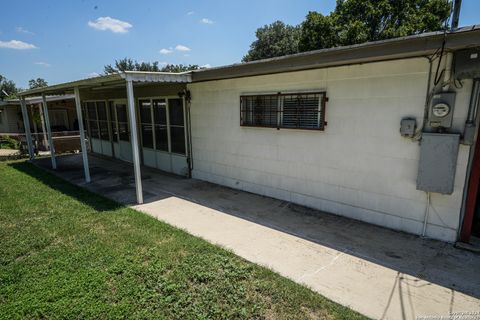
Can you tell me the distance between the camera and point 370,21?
56.7 feet

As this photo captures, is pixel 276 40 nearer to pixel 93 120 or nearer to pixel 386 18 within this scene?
pixel 386 18

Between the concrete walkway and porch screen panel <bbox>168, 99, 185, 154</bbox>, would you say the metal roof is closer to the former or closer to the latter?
porch screen panel <bbox>168, 99, 185, 154</bbox>

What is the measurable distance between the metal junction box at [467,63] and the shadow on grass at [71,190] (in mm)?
5742

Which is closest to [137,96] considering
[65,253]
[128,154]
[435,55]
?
[128,154]

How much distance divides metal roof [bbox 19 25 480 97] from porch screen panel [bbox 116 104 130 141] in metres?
3.50

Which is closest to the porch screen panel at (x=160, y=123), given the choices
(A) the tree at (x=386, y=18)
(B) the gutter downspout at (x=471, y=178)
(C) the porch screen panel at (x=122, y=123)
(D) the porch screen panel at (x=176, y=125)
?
(D) the porch screen panel at (x=176, y=125)

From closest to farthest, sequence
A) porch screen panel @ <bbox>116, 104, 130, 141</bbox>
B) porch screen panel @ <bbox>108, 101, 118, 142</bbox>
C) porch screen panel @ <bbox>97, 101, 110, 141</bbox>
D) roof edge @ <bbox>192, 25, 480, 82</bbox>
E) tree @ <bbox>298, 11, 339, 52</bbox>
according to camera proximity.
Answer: roof edge @ <bbox>192, 25, 480, 82</bbox> < porch screen panel @ <bbox>116, 104, 130, 141</bbox> < porch screen panel @ <bbox>108, 101, 118, 142</bbox> < porch screen panel @ <bbox>97, 101, 110, 141</bbox> < tree @ <bbox>298, 11, 339, 52</bbox>

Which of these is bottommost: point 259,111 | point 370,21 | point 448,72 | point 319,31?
point 259,111

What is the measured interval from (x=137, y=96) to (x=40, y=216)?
4.97 meters

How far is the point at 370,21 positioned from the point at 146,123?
51.8ft

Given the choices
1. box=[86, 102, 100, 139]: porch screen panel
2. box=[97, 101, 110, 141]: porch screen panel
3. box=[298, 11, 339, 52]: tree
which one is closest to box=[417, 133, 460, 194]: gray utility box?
box=[97, 101, 110, 141]: porch screen panel

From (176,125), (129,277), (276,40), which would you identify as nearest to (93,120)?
(176,125)

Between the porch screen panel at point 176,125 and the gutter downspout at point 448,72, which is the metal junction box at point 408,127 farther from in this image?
the porch screen panel at point 176,125

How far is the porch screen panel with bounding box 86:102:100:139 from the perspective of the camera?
450 inches
